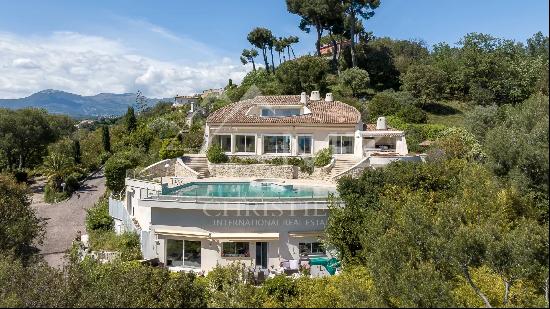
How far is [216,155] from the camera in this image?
4022cm

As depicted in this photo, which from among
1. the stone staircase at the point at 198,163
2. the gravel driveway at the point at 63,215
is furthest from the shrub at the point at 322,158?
the gravel driveway at the point at 63,215

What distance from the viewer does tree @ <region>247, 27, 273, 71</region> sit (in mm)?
74500

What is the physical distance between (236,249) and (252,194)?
3078mm

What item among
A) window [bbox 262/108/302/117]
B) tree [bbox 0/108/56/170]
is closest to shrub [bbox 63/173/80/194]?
tree [bbox 0/108/56/170]

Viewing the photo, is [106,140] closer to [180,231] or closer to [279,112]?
[279,112]

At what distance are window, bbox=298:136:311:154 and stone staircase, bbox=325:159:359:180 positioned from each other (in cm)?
398

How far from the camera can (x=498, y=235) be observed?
15.8 metres

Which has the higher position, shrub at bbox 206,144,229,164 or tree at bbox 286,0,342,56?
tree at bbox 286,0,342,56

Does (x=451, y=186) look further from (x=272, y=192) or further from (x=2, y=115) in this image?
(x=2, y=115)

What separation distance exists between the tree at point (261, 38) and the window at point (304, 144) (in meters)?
35.1

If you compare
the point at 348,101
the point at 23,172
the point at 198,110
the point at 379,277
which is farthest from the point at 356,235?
the point at 23,172

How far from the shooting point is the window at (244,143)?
4316 centimetres

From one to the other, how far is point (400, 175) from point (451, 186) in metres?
2.66

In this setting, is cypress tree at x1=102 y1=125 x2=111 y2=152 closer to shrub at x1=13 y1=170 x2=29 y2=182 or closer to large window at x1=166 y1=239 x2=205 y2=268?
shrub at x1=13 y1=170 x2=29 y2=182
